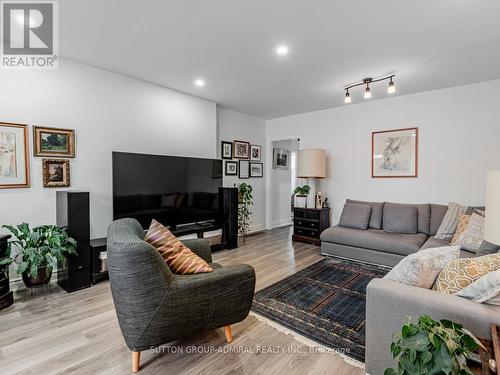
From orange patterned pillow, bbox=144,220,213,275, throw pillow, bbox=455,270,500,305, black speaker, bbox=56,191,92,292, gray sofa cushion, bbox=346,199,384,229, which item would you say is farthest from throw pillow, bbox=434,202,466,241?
black speaker, bbox=56,191,92,292

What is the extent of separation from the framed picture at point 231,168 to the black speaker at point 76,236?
2.74 metres

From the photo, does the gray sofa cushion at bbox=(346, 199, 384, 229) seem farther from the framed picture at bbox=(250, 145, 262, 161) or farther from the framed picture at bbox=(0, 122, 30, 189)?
the framed picture at bbox=(0, 122, 30, 189)

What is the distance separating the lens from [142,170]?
337 centimetres

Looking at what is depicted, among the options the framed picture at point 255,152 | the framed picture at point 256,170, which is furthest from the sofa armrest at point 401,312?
the framed picture at point 255,152

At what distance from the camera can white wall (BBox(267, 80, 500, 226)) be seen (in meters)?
3.64

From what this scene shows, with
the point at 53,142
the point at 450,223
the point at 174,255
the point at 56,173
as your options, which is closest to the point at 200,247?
the point at 174,255

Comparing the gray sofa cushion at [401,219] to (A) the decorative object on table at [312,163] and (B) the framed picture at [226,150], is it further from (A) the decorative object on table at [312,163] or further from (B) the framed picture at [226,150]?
(B) the framed picture at [226,150]

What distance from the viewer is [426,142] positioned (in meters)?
4.06

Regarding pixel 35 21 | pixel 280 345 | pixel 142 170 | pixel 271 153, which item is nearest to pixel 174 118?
pixel 142 170

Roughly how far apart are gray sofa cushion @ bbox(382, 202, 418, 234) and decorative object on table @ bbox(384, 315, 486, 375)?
321 centimetres

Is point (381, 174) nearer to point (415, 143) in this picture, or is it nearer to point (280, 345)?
Result: point (415, 143)

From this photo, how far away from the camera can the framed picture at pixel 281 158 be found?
6.34m

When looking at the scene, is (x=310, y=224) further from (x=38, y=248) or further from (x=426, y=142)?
(x=38, y=248)

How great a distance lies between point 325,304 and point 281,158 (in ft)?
14.8
